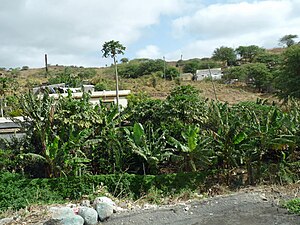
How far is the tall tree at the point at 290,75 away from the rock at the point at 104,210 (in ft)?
47.9

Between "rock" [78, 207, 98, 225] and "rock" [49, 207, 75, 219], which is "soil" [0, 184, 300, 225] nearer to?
"rock" [78, 207, 98, 225]

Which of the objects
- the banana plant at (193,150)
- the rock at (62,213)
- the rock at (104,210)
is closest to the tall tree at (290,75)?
the banana plant at (193,150)

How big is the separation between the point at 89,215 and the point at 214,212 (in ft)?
9.33

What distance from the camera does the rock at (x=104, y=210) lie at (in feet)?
24.4

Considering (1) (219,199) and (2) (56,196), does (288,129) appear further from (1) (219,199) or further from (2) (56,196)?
(2) (56,196)

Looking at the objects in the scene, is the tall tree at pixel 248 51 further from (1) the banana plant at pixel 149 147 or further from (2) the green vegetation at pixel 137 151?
(1) the banana plant at pixel 149 147

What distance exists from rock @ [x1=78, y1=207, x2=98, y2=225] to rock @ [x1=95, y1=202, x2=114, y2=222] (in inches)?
4.6

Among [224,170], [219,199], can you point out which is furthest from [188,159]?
[219,199]

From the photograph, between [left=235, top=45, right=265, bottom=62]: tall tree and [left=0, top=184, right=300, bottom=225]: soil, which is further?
[left=235, top=45, right=265, bottom=62]: tall tree

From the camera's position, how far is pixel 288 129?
9891 millimetres

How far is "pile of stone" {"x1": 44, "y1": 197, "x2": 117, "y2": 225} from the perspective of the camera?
691cm

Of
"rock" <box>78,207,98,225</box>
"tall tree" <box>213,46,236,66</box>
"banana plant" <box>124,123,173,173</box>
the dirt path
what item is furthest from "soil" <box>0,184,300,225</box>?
"tall tree" <box>213,46,236,66</box>

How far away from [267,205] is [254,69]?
108ft

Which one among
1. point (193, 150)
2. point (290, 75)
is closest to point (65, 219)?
point (193, 150)
